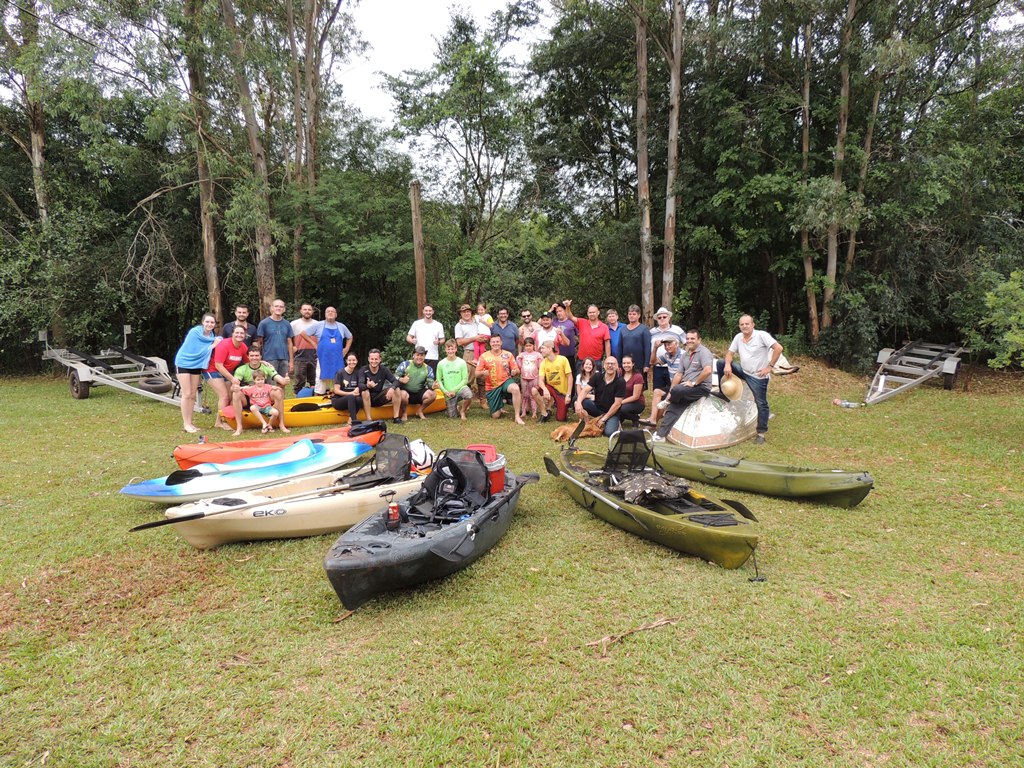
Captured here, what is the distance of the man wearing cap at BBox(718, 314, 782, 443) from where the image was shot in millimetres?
7230

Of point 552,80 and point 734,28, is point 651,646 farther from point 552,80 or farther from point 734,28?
point 552,80

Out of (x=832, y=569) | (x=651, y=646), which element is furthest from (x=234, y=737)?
(x=832, y=569)

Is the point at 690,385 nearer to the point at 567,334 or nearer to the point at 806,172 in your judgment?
the point at 567,334

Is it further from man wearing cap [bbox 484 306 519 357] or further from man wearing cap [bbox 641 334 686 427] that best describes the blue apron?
man wearing cap [bbox 641 334 686 427]

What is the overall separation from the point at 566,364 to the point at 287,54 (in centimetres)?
1239

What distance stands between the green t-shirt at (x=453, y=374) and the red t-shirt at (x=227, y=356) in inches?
113

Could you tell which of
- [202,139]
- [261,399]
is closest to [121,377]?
[261,399]

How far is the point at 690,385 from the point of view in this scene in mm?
7379

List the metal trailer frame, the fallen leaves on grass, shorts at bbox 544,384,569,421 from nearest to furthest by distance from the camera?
the fallen leaves on grass, shorts at bbox 544,384,569,421, the metal trailer frame

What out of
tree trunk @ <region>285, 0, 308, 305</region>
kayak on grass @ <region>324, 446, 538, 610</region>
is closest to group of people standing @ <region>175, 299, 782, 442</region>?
kayak on grass @ <region>324, 446, 538, 610</region>

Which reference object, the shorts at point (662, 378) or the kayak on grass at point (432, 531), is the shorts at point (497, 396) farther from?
the kayak on grass at point (432, 531)

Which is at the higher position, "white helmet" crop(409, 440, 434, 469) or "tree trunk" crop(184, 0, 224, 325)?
"tree trunk" crop(184, 0, 224, 325)

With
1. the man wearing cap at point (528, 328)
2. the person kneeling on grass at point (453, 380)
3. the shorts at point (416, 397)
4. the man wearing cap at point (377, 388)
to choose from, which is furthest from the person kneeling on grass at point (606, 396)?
the man wearing cap at point (377, 388)

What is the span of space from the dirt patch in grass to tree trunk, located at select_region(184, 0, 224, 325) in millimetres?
10432
